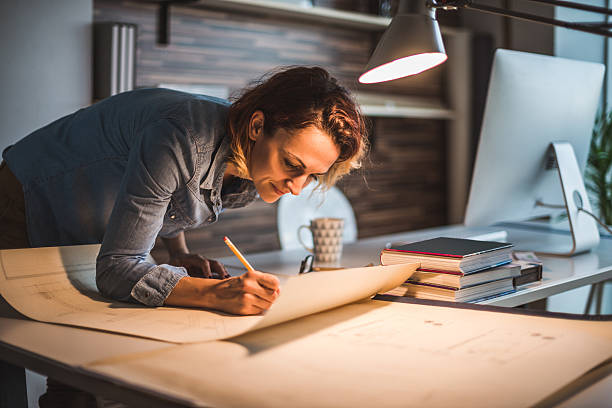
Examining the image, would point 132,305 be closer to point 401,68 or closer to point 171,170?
point 171,170

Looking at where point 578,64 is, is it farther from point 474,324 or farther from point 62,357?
point 62,357

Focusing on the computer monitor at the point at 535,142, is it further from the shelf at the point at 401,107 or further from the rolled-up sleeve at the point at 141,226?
the shelf at the point at 401,107

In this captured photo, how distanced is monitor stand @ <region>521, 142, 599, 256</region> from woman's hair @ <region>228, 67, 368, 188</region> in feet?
2.42

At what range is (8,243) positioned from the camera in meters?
1.41

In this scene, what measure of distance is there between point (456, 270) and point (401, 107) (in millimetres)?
2725

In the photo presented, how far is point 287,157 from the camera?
4.07 ft

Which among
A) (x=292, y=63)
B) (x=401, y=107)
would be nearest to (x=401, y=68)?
(x=292, y=63)

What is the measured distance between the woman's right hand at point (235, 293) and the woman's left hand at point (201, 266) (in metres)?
0.26

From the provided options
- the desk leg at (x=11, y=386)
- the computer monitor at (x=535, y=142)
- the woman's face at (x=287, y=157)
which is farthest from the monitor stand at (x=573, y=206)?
the desk leg at (x=11, y=386)

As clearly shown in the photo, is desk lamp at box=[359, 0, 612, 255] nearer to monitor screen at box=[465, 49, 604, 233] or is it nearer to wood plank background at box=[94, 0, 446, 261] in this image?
monitor screen at box=[465, 49, 604, 233]

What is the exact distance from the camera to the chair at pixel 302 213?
2209mm

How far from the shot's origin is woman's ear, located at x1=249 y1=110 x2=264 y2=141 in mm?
1254

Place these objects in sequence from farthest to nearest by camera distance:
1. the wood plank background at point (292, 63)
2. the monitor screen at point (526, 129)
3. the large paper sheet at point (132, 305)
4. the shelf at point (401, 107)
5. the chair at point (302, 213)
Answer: the shelf at point (401, 107)
the wood plank background at point (292, 63)
the chair at point (302, 213)
the monitor screen at point (526, 129)
the large paper sheet at point (132, 305)

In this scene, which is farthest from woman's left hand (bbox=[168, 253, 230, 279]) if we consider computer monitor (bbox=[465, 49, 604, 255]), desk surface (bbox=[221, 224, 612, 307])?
computer monitor (bbox=[465, 49, 604, 255])
